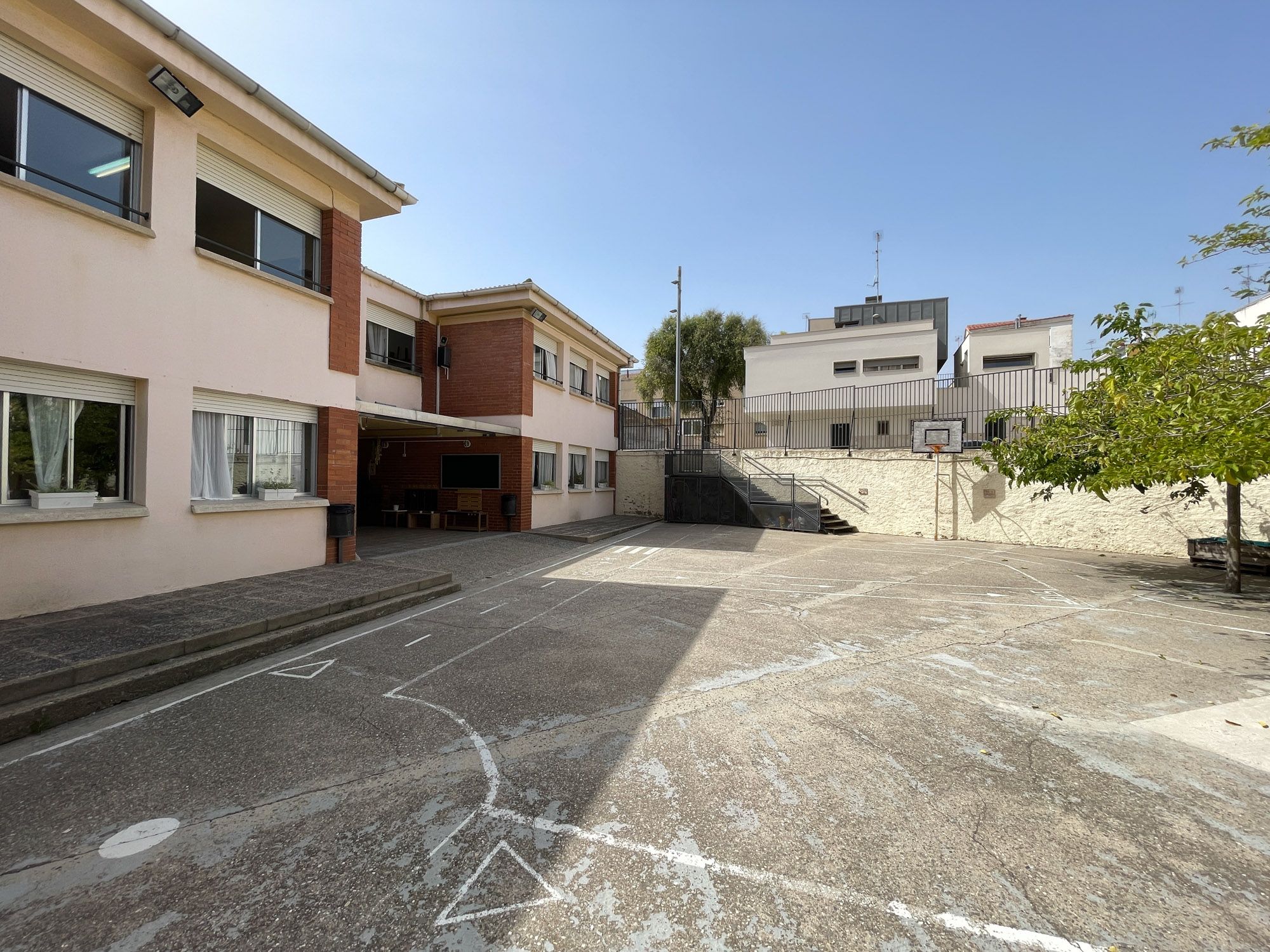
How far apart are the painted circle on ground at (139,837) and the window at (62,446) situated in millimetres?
4849

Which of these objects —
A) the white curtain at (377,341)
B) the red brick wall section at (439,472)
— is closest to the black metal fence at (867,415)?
the red brick wall section at (439,472)

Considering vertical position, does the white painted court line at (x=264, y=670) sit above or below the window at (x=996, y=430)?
below

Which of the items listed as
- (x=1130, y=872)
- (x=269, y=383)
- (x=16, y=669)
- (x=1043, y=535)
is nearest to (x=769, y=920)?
(x=1130, y=872)

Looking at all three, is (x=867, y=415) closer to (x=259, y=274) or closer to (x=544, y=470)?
(x=544, y=470)

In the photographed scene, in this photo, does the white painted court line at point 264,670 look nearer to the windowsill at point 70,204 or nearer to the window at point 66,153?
the windowsill at point 70,204

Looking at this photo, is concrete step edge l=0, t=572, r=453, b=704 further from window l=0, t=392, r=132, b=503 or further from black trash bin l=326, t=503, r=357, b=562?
window l=0, t=392, r=132, b=503

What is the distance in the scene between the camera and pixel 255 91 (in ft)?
23.1

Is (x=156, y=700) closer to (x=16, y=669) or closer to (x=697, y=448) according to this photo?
(x=16, y=669)

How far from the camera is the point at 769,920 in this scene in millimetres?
2090

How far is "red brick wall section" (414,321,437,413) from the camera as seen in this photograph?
14969 millimetres

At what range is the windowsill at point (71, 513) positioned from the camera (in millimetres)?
5215

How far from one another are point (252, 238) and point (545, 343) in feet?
29.1

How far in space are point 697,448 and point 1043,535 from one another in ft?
34.3

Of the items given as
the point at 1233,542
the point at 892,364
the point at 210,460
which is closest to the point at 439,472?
the point at 210,460
